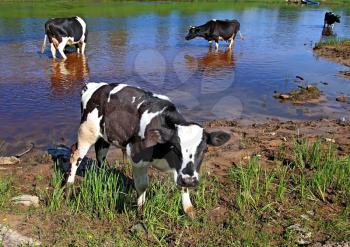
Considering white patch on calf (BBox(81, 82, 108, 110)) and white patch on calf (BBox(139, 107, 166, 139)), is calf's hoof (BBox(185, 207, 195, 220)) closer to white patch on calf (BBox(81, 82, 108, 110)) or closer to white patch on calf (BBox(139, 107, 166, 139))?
white patch on calf (BBox(139, 107, 166, 139))

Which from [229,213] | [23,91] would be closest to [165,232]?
[229,213]

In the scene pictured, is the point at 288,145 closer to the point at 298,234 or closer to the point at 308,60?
the point at 298,234

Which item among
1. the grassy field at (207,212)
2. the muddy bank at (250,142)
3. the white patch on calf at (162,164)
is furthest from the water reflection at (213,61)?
the white patch on calf at (162,164)

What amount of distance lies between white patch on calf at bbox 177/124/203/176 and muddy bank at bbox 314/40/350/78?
1269 centimetres

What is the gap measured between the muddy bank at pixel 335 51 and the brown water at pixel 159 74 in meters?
0.55

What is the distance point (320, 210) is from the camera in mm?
5035

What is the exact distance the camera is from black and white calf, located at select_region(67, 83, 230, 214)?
4.41 m

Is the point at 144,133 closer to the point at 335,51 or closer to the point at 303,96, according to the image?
the point at 303,96

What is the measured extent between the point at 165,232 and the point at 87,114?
1.94m

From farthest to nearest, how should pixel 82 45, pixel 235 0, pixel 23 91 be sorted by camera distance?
pixel 235 0 < pixel 82 45 < pixel 23 91

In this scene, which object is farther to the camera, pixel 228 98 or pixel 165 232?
pixel 228 98

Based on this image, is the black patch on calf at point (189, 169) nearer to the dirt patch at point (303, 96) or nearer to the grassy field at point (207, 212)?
the grassy field at point (207, 212)

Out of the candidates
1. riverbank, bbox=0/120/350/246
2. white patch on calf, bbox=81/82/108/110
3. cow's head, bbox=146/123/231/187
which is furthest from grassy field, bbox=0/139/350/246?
white patch on calf, bbox=81/82/108/110

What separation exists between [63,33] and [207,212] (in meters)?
12.0
